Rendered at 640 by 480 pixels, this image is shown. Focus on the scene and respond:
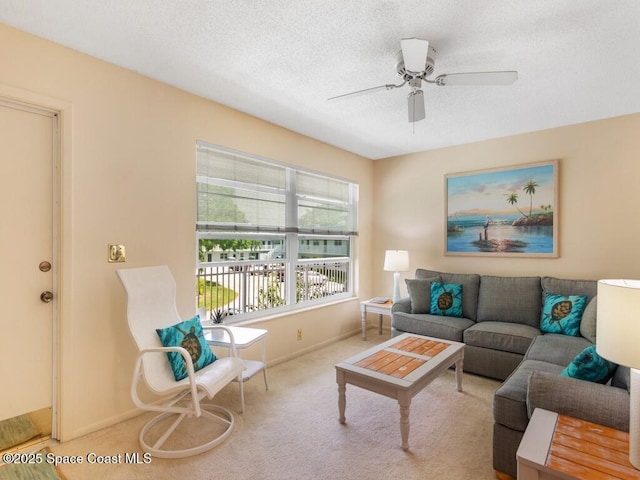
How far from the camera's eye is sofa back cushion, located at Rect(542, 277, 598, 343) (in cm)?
298

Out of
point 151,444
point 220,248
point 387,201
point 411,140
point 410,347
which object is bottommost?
point 151,444

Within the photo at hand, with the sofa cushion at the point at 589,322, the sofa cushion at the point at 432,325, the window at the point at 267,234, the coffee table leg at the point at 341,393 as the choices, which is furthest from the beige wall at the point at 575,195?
the coffee table leg at the point at 341,393

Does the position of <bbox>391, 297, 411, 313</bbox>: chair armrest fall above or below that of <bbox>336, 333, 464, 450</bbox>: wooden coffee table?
above

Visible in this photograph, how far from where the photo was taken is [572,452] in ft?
4.40

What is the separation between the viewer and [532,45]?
2164mm

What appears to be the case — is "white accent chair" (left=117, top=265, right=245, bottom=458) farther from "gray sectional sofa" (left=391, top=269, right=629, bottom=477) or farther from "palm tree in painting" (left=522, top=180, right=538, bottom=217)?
"palm tree in painting" (left=522, top=180, right=538, bottom=217)

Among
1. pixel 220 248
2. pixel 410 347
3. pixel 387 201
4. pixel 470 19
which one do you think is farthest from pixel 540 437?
pixel 387 201

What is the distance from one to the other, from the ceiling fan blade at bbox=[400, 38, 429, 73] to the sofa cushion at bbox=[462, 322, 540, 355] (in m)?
2.50

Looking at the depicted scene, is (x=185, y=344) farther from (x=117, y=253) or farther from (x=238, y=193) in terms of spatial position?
(x=238, y=193)

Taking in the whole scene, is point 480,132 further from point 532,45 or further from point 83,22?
point 83,22

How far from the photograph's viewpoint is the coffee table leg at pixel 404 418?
2.14 m

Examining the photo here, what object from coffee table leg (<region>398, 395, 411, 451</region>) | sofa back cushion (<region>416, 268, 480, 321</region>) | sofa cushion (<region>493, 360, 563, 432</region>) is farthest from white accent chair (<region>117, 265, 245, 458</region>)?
sofa back cushion (<region>416, 268, 480, 321</region>)

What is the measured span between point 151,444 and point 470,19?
10.7 ft

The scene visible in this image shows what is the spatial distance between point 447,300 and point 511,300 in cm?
65
